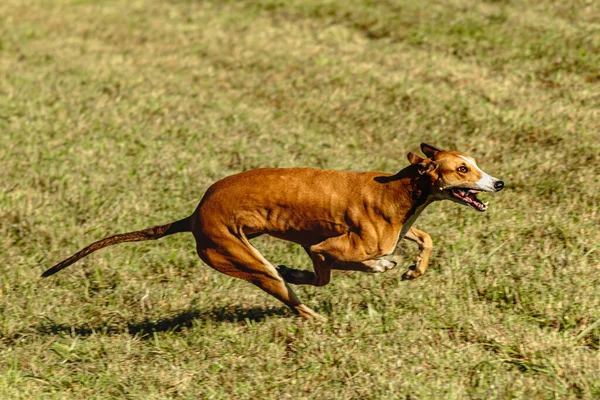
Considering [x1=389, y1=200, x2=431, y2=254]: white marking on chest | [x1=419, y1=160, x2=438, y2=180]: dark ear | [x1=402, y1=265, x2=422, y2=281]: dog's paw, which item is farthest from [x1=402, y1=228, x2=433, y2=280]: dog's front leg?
[x1=419, y1=160, x2=438, y2=180]: dark ear

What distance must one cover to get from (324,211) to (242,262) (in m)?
0.75

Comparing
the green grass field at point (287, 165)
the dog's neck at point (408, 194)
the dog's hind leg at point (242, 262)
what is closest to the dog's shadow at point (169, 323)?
the green grass field at point (287, 165)

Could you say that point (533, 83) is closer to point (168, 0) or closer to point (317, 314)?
point (317, 314)

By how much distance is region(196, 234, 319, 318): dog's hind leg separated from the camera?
Result: 7188 mm

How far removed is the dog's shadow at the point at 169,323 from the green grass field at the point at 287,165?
23mm

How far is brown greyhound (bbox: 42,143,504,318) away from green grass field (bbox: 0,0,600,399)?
0.55 m

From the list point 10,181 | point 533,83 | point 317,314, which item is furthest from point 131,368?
point 533,83

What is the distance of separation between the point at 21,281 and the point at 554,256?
4776mm

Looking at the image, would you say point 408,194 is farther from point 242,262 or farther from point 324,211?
point 242,262

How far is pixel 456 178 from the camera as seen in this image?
682 centimetres

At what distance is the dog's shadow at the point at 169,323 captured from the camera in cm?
764

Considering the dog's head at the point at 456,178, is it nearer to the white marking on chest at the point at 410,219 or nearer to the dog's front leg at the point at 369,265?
the white marking on chest at the point at 410,219

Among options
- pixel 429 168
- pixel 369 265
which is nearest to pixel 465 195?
pixel 429 168

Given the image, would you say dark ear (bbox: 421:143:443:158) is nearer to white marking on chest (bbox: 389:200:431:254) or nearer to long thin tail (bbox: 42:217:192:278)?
white marking on chest (bbox: 389:200:431:254)
